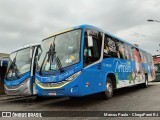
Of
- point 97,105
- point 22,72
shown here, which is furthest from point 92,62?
point 22,72

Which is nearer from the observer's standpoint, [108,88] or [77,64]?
[77,64]

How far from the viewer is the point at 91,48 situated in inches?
367

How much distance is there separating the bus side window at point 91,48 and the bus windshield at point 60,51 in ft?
1.19

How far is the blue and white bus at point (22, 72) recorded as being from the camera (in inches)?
440

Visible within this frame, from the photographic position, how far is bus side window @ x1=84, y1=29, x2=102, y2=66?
890cm

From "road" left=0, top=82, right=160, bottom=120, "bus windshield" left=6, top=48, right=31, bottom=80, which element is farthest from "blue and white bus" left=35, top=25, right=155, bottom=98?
"bus windshield" left=6, top=48, right=31, bottom=80

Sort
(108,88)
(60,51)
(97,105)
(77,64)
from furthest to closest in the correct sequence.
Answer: (108,88) < (97,105) < (60,51) < (77,64)

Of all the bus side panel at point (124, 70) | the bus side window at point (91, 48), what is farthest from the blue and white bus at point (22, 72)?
the bus side panel at point (124, 70)

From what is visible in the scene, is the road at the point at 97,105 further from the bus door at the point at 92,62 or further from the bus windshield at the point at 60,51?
the bus windshield at the point at 60,51

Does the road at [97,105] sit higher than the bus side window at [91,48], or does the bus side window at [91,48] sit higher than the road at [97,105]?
the bus side window at [91,48]

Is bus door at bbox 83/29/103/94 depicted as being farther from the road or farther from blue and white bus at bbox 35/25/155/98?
the road

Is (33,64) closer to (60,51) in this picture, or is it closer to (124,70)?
(60,51)

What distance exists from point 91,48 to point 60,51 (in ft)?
4.12

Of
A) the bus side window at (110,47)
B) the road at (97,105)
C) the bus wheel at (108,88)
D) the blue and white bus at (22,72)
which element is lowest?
the road at (97,105)
